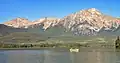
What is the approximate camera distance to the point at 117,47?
187375 millimetres

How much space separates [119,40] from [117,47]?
5.20 metres

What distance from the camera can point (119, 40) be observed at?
606 ft
